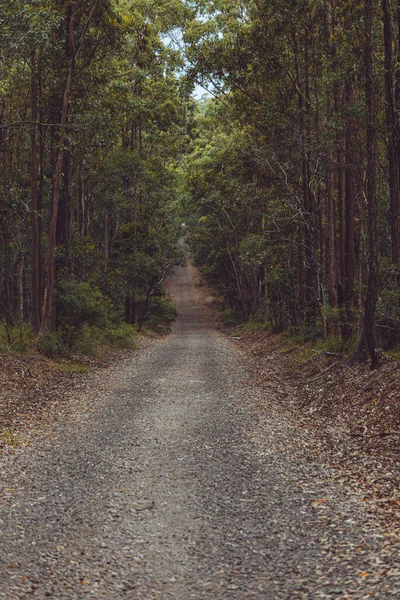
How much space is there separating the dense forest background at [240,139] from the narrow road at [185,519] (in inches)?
226

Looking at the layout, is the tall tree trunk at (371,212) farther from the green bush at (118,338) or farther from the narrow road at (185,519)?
the green bush at (118,338)

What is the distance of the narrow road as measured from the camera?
4141 millimetres

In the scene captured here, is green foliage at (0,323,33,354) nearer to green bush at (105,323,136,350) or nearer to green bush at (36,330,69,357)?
green bush at (36,330,69,357)

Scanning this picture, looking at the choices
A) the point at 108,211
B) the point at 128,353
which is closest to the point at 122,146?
the point at 108,211

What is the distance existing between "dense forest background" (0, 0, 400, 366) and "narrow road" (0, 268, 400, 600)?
5736 mm

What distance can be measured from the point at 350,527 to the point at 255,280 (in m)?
33.7

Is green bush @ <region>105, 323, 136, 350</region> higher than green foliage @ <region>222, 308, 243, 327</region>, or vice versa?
green bush @ <region>105, 323, 136, 350</region>

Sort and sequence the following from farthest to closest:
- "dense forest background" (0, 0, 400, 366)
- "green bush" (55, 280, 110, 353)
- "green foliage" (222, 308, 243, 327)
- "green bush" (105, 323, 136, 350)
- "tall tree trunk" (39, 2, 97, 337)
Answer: "green foliage" (222, 308, 243, 327), "green bush" (105, 323, 136, 350), "green bush" (55, 280, 110, 353), "tall tree trunk" (39, 2, 97, 337), "dense forest background" (0, 0, 400, 366)

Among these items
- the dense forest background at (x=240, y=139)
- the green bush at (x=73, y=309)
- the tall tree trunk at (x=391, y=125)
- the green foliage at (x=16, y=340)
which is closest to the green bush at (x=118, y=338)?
the dense forest background at (x=240, y=139)

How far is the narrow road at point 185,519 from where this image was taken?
4.14m

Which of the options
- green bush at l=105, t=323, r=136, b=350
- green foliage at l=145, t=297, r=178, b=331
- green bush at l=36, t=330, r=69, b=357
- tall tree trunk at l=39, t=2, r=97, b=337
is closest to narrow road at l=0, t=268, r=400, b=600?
green bush at l=36, t=330, r=69, b=357

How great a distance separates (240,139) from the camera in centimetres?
2895

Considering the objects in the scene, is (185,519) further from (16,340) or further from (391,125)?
(16,340)

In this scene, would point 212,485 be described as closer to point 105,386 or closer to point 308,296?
point 105,386
